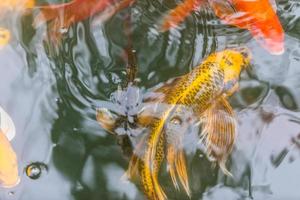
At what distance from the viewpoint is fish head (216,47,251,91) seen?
210 centimetres

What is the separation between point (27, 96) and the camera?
212 cm

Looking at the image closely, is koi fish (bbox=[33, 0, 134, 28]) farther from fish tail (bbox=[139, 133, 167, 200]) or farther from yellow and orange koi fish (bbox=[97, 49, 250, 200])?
fish tail (bbox=[139, 133, 167, 200])

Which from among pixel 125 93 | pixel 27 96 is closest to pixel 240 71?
pixel 125 93

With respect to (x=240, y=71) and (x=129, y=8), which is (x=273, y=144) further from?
(x=129, y=8)

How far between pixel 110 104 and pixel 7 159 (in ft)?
1.34

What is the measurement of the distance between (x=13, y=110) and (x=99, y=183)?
0.42 meters

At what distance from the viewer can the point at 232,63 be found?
6.95ft

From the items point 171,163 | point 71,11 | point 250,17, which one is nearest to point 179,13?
point 250,17

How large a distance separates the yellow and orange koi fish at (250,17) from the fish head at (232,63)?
0.34 feet

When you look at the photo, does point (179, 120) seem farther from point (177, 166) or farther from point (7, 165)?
point (7, 165)

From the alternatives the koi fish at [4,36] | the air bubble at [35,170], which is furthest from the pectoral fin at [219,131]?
the koi fish at [4,36]

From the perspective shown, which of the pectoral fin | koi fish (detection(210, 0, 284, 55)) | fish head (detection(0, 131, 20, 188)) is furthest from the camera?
koi fish (detection(210, 0, 284, 55))

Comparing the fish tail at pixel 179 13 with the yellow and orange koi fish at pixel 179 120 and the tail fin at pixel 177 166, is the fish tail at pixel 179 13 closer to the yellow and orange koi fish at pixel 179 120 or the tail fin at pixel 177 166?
the yellow and orange koi fish at pixel 179 120

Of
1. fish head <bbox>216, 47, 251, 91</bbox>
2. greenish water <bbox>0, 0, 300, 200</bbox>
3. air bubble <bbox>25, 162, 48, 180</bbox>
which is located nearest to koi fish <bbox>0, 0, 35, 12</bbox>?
greenish water <bbox>0, 0, 300, 200</bbox>
